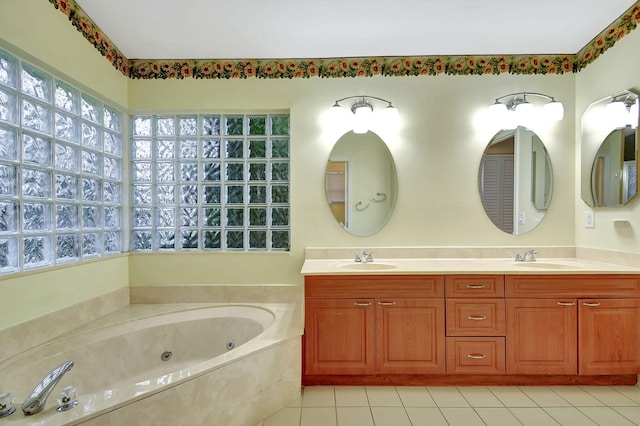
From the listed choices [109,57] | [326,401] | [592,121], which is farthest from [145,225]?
[592,121]

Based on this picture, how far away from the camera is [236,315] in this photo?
258 centimetres

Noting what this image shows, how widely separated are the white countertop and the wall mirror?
1.46 ft

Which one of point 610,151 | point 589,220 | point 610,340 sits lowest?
point 610,340

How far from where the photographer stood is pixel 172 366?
7.68 feet

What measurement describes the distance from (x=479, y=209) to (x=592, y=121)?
0.96 meters

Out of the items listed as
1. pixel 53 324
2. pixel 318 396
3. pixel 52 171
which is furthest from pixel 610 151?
pixel 53 324

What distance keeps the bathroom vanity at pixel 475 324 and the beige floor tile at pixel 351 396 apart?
89 mm

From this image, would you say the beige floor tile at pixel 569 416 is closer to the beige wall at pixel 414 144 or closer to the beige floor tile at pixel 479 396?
the beige floor tile at pixel 479 396

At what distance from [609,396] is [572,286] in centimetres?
66

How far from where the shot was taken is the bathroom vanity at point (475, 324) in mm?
2209

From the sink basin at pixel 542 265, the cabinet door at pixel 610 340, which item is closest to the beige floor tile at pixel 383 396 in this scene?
the cabinet door at pixel 610 340

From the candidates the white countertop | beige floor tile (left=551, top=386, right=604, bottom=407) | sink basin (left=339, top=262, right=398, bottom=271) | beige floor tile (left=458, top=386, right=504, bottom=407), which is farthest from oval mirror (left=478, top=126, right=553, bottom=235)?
beige floor tile (left=458, top=386, right=504, bottom=407)

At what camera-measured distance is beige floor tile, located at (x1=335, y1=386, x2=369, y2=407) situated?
206 centimetres

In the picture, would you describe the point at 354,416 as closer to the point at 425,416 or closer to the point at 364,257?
the point at 425,416
